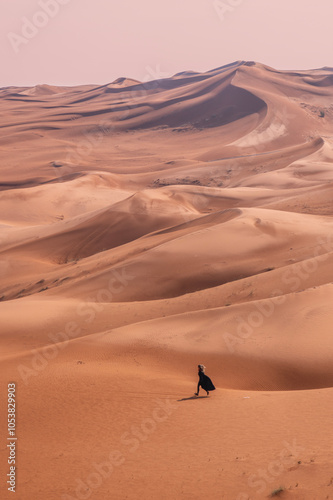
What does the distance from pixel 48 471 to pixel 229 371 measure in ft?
17.4

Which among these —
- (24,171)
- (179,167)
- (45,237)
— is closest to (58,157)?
(24,171)

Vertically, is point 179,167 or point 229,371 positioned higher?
point 229,371

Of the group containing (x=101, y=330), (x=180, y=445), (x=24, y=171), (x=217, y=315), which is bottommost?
(x=24, y=171)

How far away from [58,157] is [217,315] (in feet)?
175

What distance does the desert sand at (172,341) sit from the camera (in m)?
6.84

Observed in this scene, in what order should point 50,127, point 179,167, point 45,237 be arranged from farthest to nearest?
point 50,127, point 179,167, point 45,237

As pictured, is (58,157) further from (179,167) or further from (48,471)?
(48,471)

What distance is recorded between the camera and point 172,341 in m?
13.1

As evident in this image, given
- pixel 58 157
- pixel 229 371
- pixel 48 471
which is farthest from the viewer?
pixel 58 157

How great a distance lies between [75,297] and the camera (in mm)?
18984

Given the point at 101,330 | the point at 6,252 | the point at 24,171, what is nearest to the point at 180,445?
the point at 101,330

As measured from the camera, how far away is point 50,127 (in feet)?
275

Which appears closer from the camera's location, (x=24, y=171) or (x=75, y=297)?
(x=75, y=297)

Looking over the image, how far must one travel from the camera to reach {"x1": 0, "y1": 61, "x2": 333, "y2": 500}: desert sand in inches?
269
